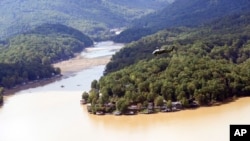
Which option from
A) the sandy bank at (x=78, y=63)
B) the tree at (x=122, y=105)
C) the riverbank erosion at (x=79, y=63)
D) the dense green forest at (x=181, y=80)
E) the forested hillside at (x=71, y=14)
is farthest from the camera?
the forested hillside at (x=71, y=14)

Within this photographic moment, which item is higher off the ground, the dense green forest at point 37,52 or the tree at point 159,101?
the dense green forest at point 37,52

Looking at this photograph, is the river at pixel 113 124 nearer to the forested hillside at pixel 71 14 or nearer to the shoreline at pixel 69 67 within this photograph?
the shoreline at pixel 69 67

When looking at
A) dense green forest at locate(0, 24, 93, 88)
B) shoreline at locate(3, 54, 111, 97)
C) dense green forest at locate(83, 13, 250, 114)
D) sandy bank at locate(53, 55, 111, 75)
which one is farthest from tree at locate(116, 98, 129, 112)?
sandy bank at locate(53, 55, 111, 75)

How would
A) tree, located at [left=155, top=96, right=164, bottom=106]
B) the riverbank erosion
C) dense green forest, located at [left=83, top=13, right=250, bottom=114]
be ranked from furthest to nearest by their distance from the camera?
the riverbank erosion < dense green forest, located at [left=83, top=13, right=250, bottom=114] < tree, located at [left=155, top=96, right=164, bottom=106]

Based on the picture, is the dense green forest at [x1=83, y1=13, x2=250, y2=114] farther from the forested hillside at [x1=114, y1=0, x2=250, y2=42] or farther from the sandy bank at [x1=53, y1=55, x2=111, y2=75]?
the forested hillside at [x1=114, y1=0, x2=250, y2=42]

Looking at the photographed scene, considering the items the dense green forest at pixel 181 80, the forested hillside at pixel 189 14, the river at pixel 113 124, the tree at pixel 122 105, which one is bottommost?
the river at pixel 113 124

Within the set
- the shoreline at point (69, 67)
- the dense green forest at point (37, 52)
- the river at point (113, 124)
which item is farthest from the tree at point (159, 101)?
the dense green forest at point (37, 52)

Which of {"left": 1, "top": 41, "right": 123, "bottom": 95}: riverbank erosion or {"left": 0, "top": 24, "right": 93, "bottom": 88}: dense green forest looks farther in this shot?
{"left": 0, "top": 24, "right": 93, "bottom": 88}: dense green forest

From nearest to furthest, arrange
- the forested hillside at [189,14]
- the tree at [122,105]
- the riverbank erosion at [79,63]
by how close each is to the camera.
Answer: the tree at [122,105], the riverbank erosion at [79,63], the forested hillside at [189,14]
